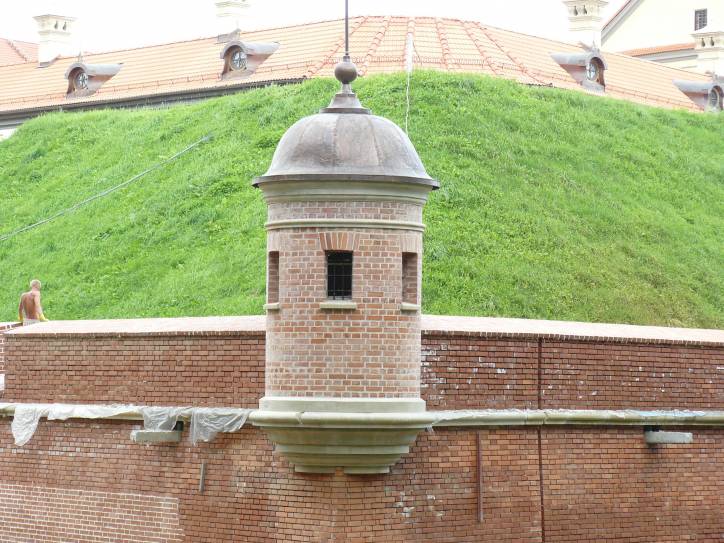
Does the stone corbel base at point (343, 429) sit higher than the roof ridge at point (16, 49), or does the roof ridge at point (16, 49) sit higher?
the roof ridge at point (16, 49)

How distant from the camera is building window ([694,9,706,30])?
56562 mm

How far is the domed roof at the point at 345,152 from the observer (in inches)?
562

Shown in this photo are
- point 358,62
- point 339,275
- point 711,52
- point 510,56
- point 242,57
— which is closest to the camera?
point 339,275

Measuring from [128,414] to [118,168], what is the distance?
60.5ft

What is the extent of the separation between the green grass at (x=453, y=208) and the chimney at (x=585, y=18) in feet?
19.9

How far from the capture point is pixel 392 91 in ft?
106

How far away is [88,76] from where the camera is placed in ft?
135

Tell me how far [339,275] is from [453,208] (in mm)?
13560

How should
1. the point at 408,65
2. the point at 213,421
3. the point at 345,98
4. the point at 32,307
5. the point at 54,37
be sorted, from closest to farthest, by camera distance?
the point at 345,98, the point at 213,421, the point at 32,307, the point at 408,65, the point at 54,37

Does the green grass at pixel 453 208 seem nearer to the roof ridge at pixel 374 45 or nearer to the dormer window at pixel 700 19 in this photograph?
the roof ridge at pixel 374 45

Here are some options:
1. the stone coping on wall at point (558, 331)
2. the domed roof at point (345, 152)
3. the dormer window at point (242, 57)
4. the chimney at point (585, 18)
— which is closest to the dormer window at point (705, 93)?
the chimney at point (585, 18)

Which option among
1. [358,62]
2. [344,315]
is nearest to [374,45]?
[358,62]

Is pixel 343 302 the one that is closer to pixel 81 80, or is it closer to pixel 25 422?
pixel 25 422

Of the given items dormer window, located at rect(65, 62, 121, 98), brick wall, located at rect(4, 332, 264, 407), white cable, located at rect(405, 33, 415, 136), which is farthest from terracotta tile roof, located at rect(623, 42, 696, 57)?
brick wall, located at rect(4, 332, 264, 407)
